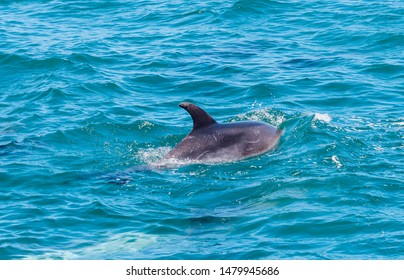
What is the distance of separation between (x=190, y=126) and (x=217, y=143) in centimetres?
318

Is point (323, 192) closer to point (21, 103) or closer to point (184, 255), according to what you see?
point (184, 255)

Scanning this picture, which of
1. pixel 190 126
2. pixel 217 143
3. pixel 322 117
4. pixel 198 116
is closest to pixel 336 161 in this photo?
pixel 217 143

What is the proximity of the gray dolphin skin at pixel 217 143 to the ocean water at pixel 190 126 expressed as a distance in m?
0.39

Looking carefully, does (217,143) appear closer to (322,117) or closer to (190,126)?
(190,126)

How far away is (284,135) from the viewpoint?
2506 cm

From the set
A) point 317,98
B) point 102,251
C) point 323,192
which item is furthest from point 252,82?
point 102,251

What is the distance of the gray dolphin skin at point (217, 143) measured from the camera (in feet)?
77.0

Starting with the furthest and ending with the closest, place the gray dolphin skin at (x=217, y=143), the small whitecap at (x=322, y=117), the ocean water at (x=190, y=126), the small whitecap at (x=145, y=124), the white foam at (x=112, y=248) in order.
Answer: the small whitecap at (x=145, y=124), the small whitecap at (x=322, y=117), the gray dolphin skin at (x=217, y=143), the ocean water at (x=190, y=126), the white foam at (x=112, y=248)

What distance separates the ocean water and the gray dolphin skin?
0.39 metres

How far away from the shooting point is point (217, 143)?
23.6 metres

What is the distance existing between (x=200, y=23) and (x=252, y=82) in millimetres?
8634

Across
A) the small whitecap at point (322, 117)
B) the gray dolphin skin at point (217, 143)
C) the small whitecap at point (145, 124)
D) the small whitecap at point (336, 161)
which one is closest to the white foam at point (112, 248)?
the gray dolphin skin at point (217, 143)

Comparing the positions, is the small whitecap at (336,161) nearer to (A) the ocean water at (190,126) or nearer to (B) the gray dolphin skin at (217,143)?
(A) the ocean water at (190,126)

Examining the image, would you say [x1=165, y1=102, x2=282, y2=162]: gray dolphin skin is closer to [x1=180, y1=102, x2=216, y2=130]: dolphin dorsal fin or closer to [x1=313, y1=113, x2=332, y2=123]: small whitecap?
[x1=180, y1=102, x2=216, y2=130]: dolphin dorsal fin
